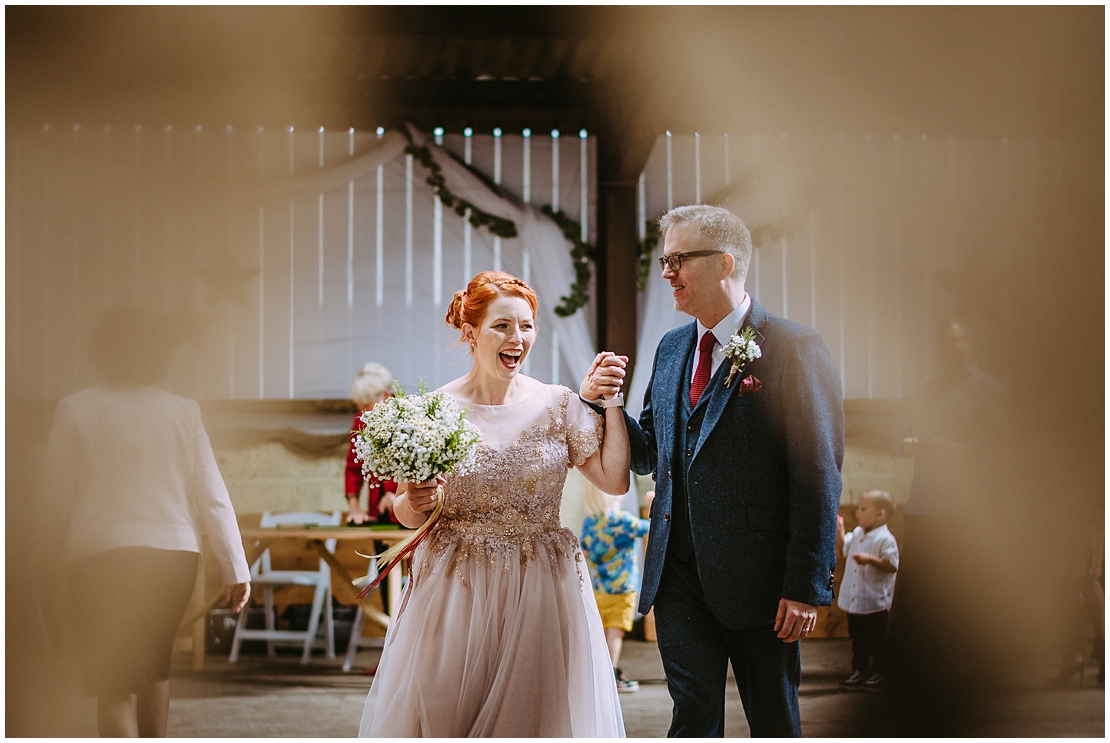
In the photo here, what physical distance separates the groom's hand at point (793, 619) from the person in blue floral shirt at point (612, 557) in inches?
82.6

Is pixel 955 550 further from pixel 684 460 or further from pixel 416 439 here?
pixel 416 439

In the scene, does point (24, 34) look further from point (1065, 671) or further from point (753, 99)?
point (1065, 671)

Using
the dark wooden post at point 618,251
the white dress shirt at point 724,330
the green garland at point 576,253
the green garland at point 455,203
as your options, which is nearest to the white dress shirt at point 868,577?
the white dress shirt at point 724,330

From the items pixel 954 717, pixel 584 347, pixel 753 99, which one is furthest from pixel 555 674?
pixel 584 347

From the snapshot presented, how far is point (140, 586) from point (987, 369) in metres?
3.24

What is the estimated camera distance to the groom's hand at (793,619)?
94.3 inches

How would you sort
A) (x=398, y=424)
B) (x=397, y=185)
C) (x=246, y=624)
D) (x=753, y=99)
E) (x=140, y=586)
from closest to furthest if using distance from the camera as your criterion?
1. (x=398, y=424)
2. (x=140, y=586)
3. (x=753, y=99)
4. (x=246, y=624)
5. (x=397, y=185)

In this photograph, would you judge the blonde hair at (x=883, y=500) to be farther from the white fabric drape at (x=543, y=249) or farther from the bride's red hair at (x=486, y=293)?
the white fabric drape at (x=543, y=249)

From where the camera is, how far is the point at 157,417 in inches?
128

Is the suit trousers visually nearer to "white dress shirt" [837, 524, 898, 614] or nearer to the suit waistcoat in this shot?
the suit waistcoat

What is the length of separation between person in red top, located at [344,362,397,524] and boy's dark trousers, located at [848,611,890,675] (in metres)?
2.59

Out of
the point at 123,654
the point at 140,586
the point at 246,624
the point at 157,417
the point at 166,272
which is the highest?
the point at 166,272

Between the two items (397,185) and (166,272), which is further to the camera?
(397,185)

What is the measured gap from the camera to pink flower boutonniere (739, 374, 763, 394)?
250 centimetres
